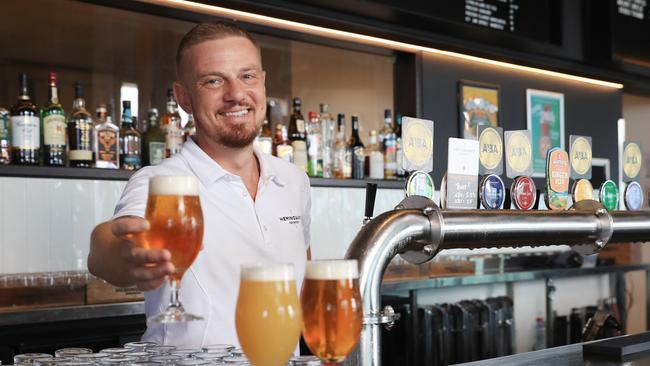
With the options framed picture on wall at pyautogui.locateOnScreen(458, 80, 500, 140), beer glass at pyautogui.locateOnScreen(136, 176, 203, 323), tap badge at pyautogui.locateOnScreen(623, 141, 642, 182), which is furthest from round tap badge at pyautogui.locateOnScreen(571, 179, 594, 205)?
framed picture on wall at pyautogui.locateOnScreen(458, 80, 500, 140)

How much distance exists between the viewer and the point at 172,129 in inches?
118

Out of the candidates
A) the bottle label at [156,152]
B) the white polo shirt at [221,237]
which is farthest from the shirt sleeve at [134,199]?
the bottle label at [156,152]

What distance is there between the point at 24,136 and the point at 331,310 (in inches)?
75.7

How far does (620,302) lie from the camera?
477cm

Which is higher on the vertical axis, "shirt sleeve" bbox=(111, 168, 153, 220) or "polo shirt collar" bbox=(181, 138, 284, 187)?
"polo shirt collar" bbox=(181, 138, 284, 187)

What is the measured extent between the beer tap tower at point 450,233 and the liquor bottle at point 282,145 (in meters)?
1.65

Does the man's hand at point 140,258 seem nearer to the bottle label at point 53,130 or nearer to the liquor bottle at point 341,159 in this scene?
the bottle label at point 53,130

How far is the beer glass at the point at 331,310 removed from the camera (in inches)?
38.0

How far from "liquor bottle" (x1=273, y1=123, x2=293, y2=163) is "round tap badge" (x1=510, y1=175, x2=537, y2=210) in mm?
1598

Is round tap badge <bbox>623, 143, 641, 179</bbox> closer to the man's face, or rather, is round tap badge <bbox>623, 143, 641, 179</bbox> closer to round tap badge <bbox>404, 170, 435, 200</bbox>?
round tap badge <bbox>404, 170, 435, 200</bbox>

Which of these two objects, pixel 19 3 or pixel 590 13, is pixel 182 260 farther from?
pixel 590 13

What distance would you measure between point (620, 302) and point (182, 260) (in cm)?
432

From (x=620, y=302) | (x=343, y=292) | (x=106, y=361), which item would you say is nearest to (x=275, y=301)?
(x=343, y=292)

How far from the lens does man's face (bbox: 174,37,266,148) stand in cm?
178
